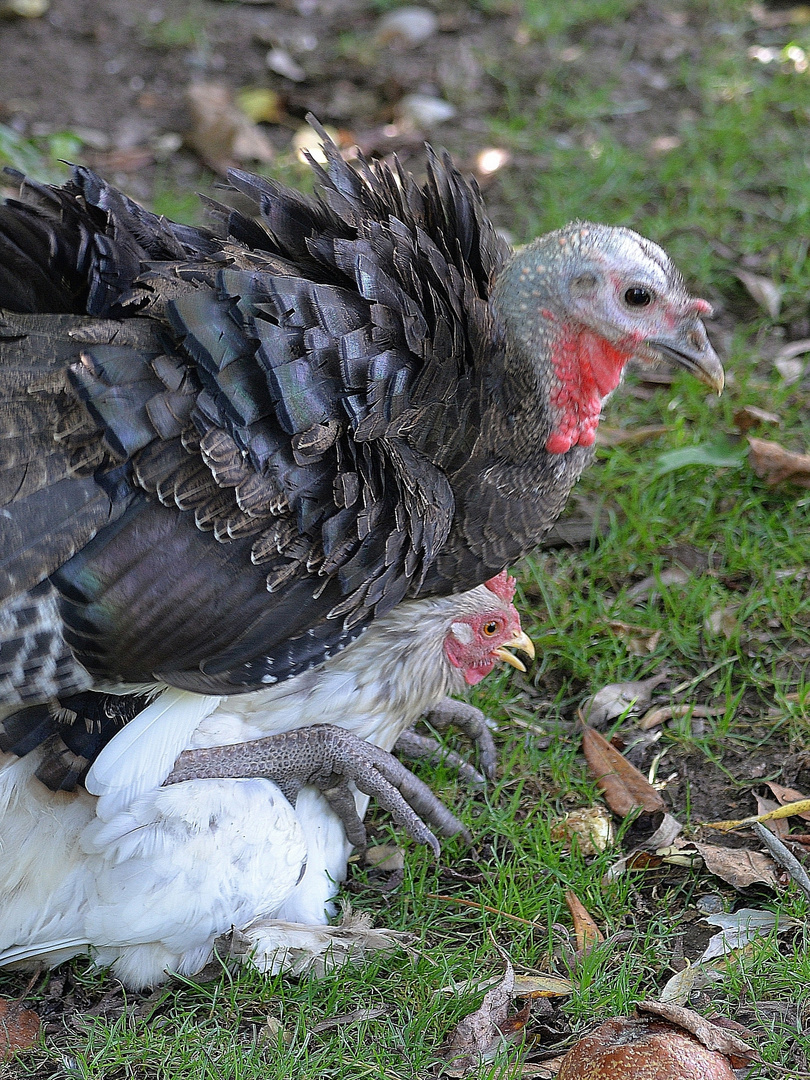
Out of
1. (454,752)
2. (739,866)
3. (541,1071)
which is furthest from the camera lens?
(454,752)

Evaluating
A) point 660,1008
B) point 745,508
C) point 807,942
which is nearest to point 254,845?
point 660,1008

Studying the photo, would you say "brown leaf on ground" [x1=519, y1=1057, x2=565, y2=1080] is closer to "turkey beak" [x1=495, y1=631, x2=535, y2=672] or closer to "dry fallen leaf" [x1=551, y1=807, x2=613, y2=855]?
"dry fallen leaf" [x1=551, y1=807, x2=613, y2=855]

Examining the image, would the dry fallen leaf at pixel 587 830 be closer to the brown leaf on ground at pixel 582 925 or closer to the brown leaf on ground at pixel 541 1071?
the brown leaf on ground at pixel 582 925

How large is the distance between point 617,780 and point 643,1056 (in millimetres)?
1055

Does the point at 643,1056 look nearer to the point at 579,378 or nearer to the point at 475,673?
the point at 475,673

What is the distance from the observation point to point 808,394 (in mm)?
4238

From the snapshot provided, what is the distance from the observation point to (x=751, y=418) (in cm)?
407

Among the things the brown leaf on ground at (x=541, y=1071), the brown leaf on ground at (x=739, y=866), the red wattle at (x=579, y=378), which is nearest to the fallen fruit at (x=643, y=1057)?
the brown leaf on ground at (x=541, y=1071)

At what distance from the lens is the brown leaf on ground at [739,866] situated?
282 cm

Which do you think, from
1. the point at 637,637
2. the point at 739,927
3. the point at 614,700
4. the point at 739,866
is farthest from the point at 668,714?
the point at 739,927

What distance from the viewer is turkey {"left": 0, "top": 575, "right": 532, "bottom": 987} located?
2.61m

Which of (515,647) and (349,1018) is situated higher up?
(515,647)

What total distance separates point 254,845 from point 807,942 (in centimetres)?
124

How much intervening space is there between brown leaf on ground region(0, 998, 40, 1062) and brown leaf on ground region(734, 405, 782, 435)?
283cm
